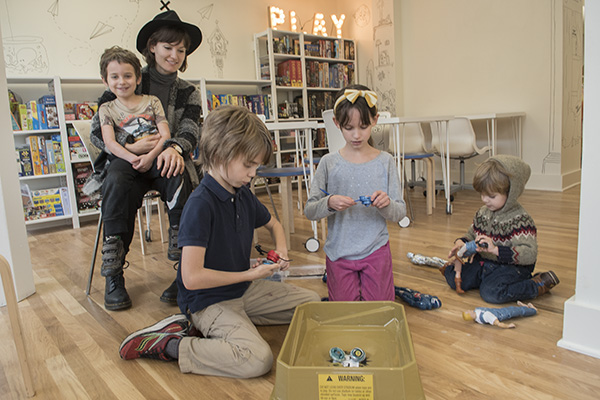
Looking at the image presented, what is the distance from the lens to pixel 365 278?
59.9 inches

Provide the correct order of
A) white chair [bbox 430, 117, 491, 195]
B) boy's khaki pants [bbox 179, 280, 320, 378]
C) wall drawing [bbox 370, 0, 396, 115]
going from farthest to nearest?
wall drawing [bbox 370, 0, 396, 115] → white chair [bbox 430, 117, 491, 195] → boy's khaki pants [bbox 179, 280, 320, 378]

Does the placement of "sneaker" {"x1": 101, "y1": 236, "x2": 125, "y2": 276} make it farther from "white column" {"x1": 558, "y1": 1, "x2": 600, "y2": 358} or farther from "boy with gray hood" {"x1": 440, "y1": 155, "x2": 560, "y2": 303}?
"white column" {"x1": 558, "y1": 1, "x2": 600, "y2": 358}

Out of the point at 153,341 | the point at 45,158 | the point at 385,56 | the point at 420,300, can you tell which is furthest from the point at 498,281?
the point at 385,56

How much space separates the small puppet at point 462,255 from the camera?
1599 millimetres

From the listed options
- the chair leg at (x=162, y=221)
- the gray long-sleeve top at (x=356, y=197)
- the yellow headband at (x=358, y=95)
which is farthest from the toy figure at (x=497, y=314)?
the chair leg at (x=162, y=221)

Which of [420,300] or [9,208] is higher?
[9,208]

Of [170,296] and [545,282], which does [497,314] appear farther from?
[170,296]

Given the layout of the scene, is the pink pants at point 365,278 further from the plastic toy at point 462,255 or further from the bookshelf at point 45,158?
the bookshelf at point 45,158

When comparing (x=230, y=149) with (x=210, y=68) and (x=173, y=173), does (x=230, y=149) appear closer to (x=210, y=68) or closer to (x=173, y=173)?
(x=173, y=173)

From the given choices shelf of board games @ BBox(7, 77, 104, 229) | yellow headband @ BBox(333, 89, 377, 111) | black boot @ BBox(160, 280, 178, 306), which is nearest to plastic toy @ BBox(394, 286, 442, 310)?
yellow headband @ BBox(333, 89, 377, 111)

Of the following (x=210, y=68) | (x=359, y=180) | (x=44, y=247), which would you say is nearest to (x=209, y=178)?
(x=359, y=180)

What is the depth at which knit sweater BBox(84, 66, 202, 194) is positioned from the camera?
185 cm

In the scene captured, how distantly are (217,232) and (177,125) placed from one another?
3.18 feet

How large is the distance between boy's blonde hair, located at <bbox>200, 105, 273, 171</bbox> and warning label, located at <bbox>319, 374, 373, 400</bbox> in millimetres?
623
